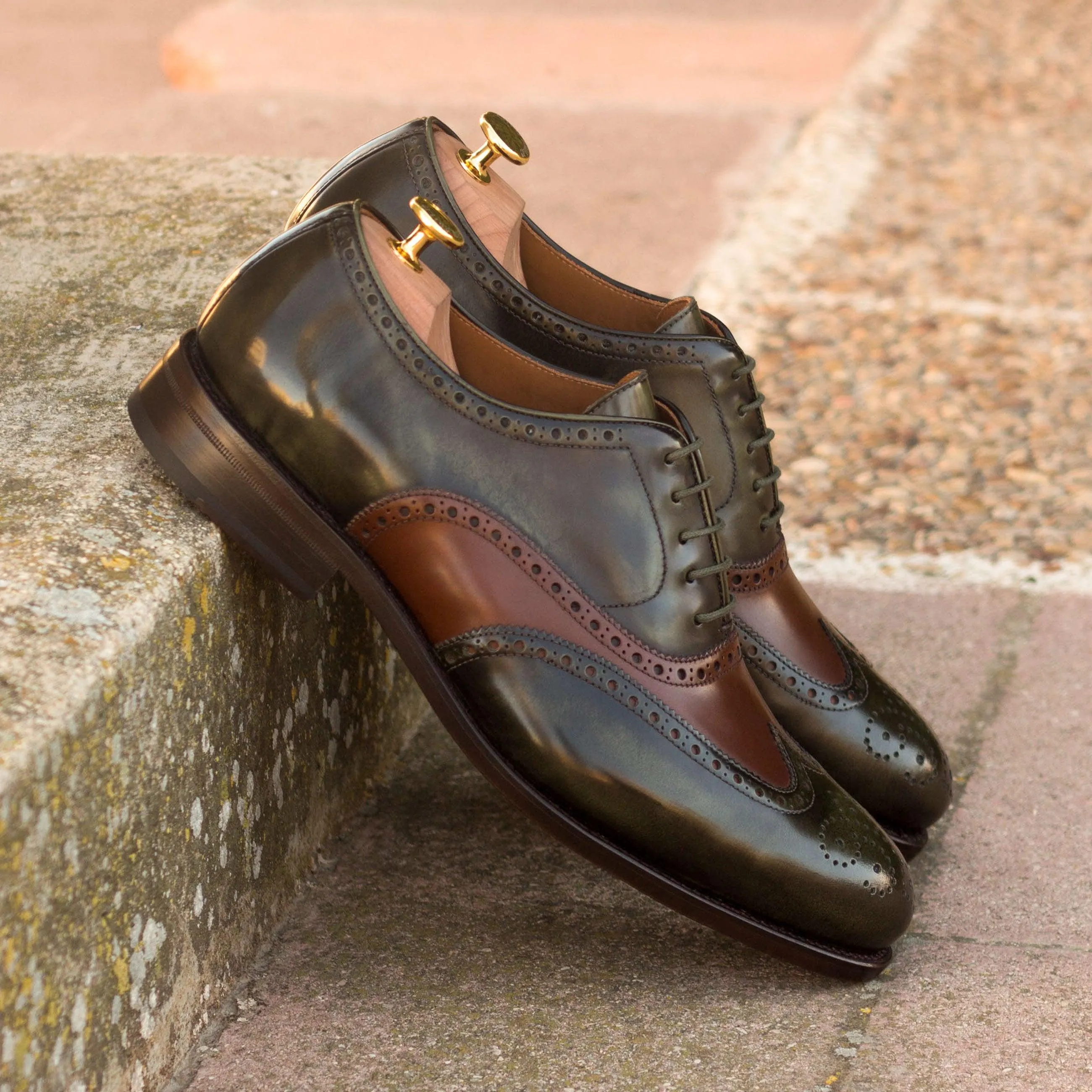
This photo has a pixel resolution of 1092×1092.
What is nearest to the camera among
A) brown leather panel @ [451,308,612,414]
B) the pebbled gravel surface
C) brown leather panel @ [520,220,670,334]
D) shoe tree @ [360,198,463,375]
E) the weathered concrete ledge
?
the weathered concrete ledge

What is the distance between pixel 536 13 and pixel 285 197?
229 inches

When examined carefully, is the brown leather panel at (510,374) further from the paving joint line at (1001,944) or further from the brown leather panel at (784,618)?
the paving joint line at (1001,944)

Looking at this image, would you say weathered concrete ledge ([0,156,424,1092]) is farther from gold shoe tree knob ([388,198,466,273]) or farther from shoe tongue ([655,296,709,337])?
shoe tongue ([655,296,709,337])

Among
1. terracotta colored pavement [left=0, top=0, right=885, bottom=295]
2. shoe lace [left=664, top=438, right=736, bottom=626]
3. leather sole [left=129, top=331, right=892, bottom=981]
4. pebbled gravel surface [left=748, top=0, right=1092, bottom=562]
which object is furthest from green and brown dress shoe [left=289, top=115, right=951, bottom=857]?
terracotta colored pavement [left=0, top=0, right=885, bottom=295]

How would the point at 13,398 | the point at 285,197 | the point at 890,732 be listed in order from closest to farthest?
1. the point at 13,398
2. the point at 890,732
3. the point at 285,197

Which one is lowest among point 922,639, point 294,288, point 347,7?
point 347,7

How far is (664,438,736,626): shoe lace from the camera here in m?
1.67

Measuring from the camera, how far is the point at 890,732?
6.49 feet

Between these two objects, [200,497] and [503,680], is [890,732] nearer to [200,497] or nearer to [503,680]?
[503,680]

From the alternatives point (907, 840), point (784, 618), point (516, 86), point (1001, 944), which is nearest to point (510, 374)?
point (784, 618)

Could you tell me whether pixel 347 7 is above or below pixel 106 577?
below

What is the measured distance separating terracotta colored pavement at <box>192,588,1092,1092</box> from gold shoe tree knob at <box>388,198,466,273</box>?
796 millimetres

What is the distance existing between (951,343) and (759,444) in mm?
2406

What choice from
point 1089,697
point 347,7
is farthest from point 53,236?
point 347,7
